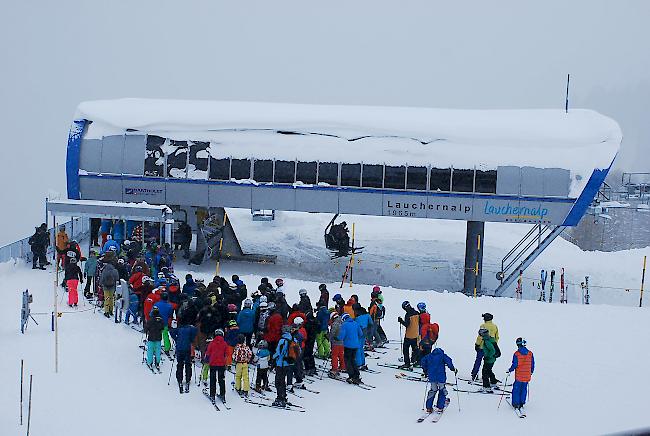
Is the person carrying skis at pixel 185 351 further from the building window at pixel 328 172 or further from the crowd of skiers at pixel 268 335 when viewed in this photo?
the building window at pixel 328 172

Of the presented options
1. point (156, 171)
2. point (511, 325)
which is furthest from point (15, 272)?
point (511, 325)

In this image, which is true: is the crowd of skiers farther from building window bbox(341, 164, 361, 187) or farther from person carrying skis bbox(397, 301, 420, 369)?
building window bbox(341, 164, 361, 187)

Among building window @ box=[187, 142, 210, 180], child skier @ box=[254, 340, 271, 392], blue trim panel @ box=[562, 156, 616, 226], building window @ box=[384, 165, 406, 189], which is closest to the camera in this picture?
child skier @ box=[254, 340, 271, 392]

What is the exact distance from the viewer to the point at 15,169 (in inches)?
7313

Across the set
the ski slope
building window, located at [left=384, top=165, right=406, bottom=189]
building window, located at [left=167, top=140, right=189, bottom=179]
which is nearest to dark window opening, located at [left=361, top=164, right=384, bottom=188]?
building window, located at [left=384, top=165, right=406, bottom=189]

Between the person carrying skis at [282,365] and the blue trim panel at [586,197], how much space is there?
15843 millimetres

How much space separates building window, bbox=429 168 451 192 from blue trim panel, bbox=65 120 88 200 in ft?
42.8

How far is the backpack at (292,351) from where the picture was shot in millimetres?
13344

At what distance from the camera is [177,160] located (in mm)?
27484

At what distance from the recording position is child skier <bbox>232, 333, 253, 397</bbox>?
1340cm

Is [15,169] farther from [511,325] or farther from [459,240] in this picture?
[511,325]

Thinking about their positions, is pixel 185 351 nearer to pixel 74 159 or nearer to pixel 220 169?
pixel 220 169

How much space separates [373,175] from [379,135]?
154 cm

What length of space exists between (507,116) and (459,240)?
8657mm
